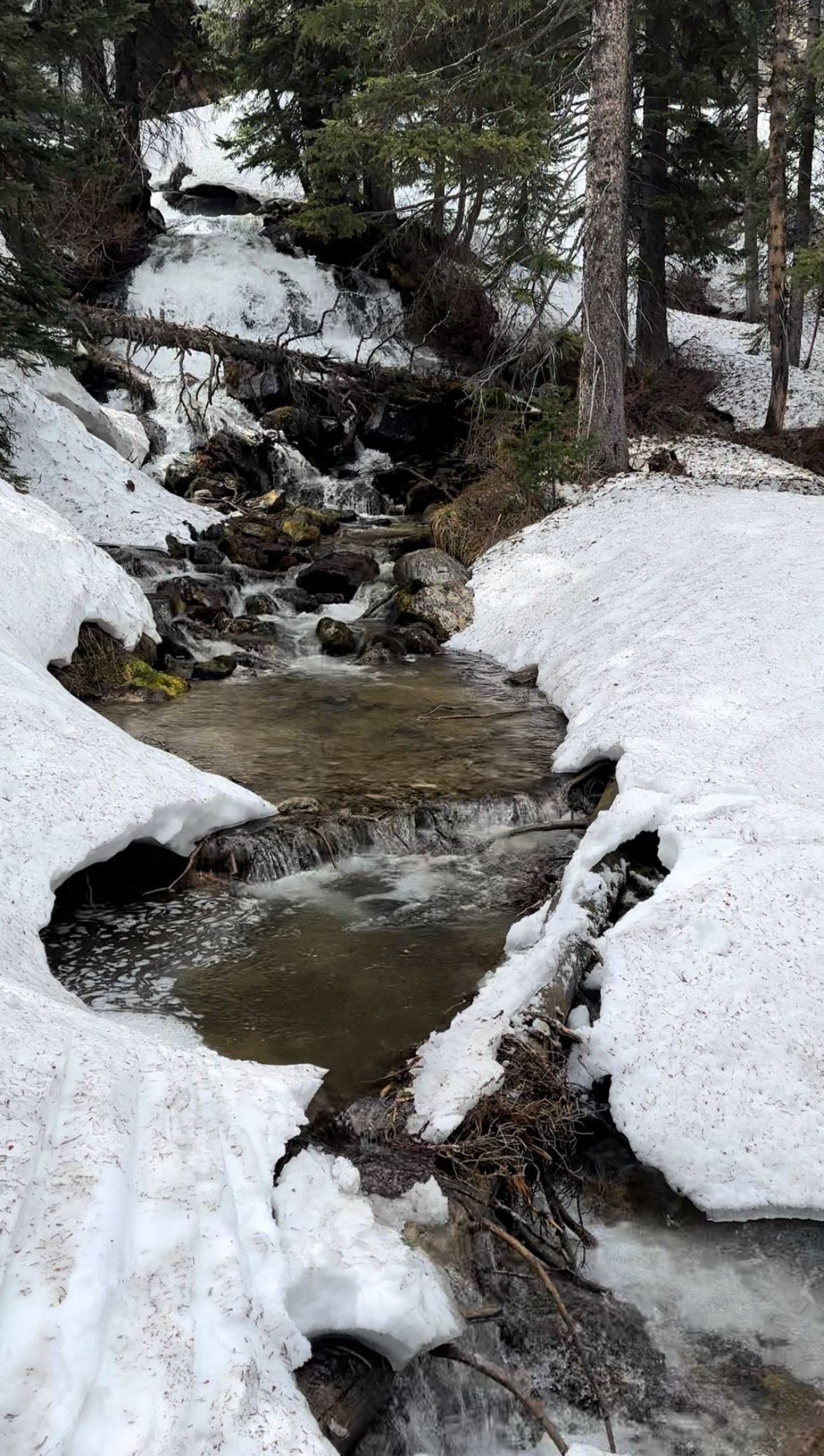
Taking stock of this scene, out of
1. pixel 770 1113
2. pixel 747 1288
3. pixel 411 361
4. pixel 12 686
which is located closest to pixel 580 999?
pixel 770 1113

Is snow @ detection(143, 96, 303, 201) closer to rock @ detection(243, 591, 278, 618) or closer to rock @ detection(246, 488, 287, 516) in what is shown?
rock @ detection(246, 488, 287, 516)

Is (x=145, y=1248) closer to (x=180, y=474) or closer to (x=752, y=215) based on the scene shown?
(x=180, y=474)

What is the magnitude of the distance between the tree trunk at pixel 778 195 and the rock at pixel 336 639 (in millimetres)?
10062

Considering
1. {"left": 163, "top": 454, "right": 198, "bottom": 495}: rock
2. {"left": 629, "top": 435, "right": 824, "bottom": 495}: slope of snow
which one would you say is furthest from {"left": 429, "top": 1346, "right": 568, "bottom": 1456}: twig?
{"left": 163, "top": 454, "right": 198, "bottom": 495}: rock

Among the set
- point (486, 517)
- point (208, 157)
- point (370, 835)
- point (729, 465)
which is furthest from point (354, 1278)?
point (208, 157)

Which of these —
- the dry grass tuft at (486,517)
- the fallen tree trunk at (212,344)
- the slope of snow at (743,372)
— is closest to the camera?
the dry grass tuft at (486,517)

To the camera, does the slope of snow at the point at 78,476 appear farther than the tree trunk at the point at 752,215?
No

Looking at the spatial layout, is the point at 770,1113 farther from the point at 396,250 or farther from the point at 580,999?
the point at 396,250

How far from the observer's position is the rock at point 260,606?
41.2 feet

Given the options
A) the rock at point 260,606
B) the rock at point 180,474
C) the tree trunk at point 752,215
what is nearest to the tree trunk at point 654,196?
the tree trunk at point 752,215

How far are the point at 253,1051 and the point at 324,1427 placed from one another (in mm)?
1976

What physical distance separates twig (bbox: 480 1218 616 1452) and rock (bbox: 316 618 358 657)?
28.0ft

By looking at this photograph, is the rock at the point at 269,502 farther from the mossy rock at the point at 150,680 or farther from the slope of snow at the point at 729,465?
the mossy rock at the point at 150,680

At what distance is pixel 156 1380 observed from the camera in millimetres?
2273
